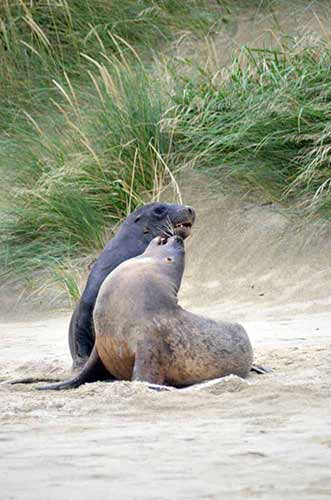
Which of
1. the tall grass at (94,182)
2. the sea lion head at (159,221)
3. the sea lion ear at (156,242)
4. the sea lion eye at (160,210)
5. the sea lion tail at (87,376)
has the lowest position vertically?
the tall grass at (94,182)

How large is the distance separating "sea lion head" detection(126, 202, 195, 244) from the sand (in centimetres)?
77

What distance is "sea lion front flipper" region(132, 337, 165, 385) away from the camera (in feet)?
14.4

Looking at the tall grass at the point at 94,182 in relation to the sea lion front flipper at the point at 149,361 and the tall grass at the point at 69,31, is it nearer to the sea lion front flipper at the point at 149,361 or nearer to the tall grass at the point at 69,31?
the tall grass at the point at 69,31

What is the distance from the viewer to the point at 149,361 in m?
4.43

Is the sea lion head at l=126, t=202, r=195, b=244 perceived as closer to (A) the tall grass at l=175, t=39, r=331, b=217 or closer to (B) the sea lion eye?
(B) the sea lion eye

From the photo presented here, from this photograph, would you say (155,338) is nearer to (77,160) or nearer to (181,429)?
(181,429)

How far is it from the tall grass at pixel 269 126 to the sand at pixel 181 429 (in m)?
1.54

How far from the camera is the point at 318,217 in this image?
8.44 meters

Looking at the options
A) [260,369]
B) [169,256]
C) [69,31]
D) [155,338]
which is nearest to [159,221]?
[169,256]

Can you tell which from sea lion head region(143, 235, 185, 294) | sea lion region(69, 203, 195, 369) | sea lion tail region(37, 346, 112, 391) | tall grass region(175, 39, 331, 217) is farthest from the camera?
tall grass region(175, 39, 331, 217)

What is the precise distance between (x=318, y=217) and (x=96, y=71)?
3.53 metres

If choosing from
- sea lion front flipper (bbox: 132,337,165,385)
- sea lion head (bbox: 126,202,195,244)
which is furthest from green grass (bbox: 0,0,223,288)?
sea lion front flipper (bbox: 132,337,165,385)

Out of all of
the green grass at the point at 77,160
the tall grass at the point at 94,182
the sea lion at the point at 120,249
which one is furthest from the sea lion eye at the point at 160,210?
the tall grass at the point at 94,182

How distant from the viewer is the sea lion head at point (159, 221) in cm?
564
